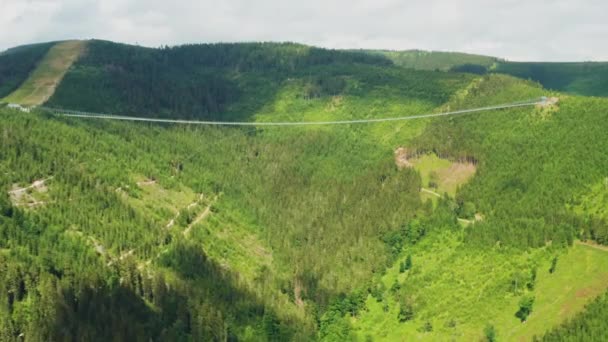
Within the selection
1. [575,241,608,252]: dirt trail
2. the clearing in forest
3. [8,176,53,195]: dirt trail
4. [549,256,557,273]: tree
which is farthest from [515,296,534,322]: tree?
[8,176,53,195]: dirt trail

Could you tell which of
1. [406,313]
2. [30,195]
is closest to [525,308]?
[406,313]

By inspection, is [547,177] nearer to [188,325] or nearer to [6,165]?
[188,325]

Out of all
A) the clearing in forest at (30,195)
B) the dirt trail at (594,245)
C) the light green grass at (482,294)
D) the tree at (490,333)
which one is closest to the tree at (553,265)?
the light green grass at (482,294)

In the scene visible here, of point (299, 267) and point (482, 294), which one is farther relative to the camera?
point (299, 267)

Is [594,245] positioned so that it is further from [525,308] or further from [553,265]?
[525,308]

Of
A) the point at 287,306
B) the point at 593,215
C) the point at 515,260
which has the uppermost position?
the point at 593,215

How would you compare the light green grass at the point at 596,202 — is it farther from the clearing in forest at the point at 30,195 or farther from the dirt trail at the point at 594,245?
the clearing in forest at the point at 30,195

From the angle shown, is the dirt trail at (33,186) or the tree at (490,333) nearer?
the tree at (490,333)

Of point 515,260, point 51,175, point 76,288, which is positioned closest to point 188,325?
point 76,288
